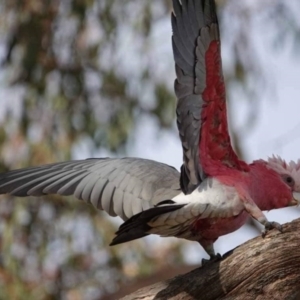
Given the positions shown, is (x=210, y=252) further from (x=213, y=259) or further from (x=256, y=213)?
(x=256, y=213)

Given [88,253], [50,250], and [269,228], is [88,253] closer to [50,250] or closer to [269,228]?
[50,250]

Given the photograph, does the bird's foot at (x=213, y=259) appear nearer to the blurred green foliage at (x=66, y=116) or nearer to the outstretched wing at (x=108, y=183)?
the outstretched wing at (x=108, y=183)

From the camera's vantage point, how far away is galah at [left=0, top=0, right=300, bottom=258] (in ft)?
13.5

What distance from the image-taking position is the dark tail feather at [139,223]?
390 centimetres

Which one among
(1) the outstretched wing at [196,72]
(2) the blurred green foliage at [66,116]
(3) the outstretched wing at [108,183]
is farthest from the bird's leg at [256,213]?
(2) the blurred green foliage at [66,116]

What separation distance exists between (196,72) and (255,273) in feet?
3.21

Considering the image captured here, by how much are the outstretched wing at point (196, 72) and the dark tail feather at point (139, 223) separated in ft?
1.00

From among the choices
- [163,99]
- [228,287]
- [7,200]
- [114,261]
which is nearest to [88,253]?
[114,261]

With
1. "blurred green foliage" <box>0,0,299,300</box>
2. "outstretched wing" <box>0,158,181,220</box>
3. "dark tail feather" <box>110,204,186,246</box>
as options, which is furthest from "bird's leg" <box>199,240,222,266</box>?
"blurred green foliage" <box>0,0,299,300</box>

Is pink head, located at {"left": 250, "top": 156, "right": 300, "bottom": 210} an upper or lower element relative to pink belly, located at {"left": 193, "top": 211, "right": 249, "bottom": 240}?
upper

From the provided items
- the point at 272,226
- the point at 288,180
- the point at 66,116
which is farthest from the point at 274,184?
the point at 66,116

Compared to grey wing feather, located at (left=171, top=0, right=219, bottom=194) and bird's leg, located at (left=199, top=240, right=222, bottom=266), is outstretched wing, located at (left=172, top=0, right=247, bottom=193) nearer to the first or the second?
grey wing feather, located at (left=171, top=0, right=219, bottom=194)

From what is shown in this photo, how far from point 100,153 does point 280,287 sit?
210 inches

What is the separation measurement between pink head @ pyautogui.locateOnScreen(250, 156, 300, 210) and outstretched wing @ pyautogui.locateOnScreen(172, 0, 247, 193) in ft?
1.14
